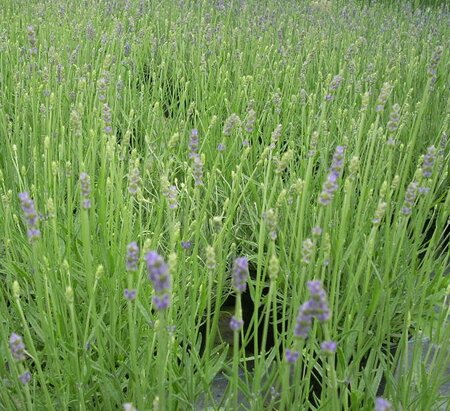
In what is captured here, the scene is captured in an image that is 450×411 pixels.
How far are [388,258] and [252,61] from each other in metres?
2.18

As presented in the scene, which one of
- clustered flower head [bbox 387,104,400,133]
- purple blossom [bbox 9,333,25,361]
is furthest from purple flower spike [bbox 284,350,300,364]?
clustered flower head [bbox 387,104,400,133]

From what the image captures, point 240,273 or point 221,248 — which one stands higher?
point 240,273

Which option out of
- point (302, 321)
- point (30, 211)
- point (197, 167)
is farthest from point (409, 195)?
point (30, 211)

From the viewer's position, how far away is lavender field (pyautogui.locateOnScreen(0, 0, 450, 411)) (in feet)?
3.88

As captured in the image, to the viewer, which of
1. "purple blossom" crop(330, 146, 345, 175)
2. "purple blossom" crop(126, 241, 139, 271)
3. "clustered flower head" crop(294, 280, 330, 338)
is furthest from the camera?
"purple blossom" crop(330, 146, 345, 175)

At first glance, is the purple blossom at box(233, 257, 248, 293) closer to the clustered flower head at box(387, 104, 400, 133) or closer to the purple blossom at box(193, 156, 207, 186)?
the purple blossom at box(193, 156, 207, 186)

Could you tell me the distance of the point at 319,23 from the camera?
4.32m

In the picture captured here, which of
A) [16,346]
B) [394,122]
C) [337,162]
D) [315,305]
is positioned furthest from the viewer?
[394,122]

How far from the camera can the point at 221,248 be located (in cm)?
149

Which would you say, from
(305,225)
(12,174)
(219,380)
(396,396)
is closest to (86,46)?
(12,174)

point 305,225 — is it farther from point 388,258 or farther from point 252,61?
point 252,61

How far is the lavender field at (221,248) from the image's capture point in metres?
1.18

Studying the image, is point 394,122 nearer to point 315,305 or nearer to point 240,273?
point 240,273

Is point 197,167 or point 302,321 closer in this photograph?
point 302,321
